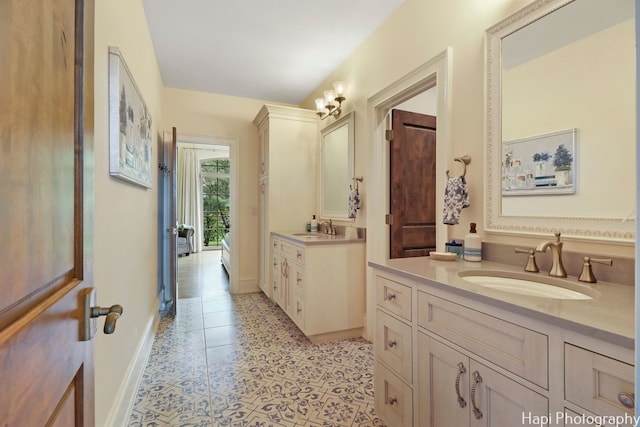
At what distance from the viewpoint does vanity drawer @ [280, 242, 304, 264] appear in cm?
270

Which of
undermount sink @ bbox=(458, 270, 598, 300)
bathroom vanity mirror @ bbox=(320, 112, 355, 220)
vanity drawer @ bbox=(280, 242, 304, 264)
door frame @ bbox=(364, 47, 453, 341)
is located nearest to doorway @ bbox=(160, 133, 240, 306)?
vanity drawer @ bbox=(280, 242, 304, 264)

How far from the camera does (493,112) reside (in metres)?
1.56

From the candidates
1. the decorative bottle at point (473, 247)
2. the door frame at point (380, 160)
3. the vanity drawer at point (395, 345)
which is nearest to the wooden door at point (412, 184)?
the door frame at point (380, 160)

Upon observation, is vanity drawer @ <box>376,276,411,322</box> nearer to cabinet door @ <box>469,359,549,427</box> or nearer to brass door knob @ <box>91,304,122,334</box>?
cabinet door @ <box>469,359,549,427</box>

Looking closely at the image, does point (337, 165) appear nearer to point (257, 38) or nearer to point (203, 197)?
point (257, 38)

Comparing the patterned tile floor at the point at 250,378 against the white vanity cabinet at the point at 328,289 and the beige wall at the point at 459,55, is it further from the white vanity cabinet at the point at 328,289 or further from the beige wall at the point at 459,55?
the beige wall at the point at 459,55

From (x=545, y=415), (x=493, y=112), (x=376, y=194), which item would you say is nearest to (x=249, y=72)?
(x=376, y=194)

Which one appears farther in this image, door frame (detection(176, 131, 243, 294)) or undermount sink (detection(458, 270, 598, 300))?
door frame (detection(176, 131, 243, 294))

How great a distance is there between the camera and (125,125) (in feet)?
5.47

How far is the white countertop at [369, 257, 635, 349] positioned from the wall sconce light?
2.24 m

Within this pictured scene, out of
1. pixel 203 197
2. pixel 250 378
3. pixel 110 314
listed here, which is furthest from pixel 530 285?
pixel 203 197

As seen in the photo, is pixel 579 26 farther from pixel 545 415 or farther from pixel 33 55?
pixel 33 55

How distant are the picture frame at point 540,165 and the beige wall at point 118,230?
191cm

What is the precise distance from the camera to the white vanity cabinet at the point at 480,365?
73 cm
